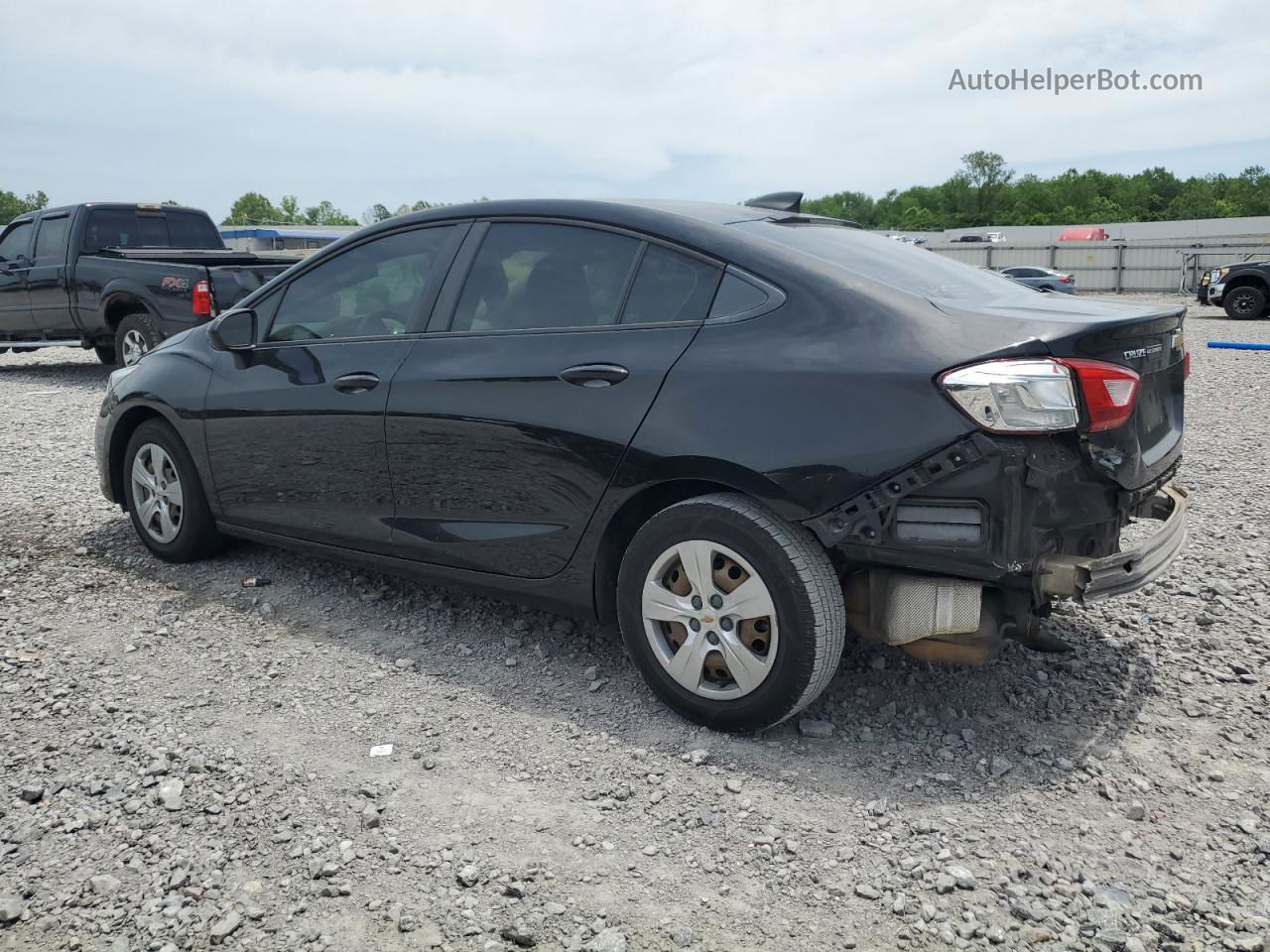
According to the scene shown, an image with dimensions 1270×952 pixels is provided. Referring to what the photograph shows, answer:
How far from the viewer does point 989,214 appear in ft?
436

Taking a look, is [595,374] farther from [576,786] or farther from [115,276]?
[115,276]

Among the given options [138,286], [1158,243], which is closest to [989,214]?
[1158,243]

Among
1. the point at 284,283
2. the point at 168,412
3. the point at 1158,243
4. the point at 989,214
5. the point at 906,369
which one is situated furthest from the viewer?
the point at 989,214

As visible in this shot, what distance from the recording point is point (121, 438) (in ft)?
17.5

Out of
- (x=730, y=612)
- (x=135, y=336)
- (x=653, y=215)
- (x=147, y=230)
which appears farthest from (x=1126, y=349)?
(x=147, y=230)

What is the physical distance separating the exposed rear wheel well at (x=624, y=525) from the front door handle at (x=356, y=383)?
1.19 metres

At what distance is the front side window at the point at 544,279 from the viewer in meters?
3.71

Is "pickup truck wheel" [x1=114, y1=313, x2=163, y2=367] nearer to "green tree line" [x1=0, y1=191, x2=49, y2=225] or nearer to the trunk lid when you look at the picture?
the trunk lid

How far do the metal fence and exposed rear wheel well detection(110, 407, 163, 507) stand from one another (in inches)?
1162

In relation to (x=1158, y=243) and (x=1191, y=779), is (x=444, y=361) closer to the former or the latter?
(x=1191, y=779)

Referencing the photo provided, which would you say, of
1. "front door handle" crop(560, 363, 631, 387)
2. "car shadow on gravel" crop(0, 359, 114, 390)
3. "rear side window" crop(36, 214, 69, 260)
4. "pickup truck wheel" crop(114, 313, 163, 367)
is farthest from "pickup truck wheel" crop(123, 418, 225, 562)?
"rear side window" crop(36, 214, 69, 260)

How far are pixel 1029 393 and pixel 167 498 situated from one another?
3.97 meters

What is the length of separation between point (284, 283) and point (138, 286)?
799cm

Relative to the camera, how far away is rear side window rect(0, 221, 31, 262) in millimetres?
13000
